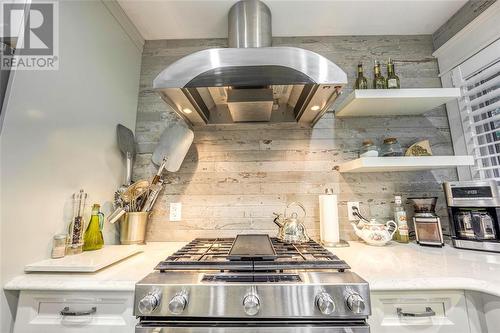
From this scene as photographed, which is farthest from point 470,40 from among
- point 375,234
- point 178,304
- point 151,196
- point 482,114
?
point 151,196

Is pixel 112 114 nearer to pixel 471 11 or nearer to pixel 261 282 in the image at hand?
pixel 261 282

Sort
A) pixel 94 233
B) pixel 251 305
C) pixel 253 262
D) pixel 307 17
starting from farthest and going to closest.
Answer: pixel 307 17 < pixel 94 233 < pixel 253 262 < pixel 251 305

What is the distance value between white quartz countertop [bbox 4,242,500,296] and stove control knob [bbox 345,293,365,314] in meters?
0.11

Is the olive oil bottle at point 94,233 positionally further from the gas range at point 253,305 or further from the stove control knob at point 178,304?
the stove control knob at point 178,304

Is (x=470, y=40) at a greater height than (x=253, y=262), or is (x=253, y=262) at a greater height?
(x=470, y=40)

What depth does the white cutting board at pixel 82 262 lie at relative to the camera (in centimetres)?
87

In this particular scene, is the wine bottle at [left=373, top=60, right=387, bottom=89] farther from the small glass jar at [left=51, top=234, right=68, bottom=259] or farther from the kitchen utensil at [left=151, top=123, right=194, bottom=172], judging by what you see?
the small glass jar at [left=51, top=234, right=68, bottom=259]

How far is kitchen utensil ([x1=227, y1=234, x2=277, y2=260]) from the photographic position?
92 cm

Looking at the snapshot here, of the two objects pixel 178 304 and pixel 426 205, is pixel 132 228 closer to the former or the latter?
pixel 178 304

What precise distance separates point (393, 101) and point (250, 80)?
947 mm

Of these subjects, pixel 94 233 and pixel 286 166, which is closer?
pixel 94 233

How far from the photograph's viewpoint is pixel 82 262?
0.93 m

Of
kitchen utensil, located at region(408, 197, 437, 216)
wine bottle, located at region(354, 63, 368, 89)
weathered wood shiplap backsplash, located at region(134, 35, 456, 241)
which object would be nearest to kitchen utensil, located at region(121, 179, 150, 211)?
weathered wood shiplap backsplash, located at region(134, 35, 456, 241)

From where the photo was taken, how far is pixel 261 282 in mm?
751
